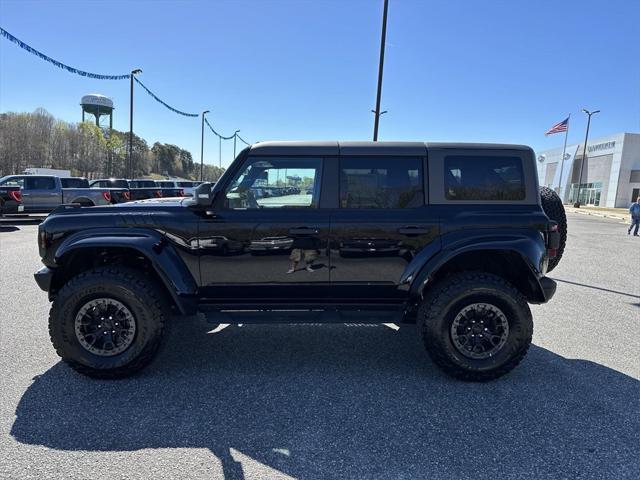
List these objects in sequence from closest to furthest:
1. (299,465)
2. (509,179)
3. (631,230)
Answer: (299,465) → (509,179) → (631,230)

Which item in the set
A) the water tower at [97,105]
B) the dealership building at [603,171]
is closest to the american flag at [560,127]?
the dealership building at [603,171]

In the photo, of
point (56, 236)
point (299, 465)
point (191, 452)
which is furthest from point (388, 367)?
point (56, 236)

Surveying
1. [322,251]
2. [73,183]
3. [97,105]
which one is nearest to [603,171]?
[73,183]

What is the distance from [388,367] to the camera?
11.9ft

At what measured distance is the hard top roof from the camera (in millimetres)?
3467

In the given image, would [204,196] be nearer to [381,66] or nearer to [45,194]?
[381,66]

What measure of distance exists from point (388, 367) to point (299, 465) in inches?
59.1

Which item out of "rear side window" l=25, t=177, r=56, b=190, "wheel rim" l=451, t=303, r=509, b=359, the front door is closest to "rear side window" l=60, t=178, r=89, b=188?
"rear side window" l=25, t=177, r=56, b=190

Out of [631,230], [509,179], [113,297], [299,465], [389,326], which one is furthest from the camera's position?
[631,230]

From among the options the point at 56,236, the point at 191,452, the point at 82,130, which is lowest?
the point at 191,452

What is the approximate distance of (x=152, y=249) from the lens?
3307 mm

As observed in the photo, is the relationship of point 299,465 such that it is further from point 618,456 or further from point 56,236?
point 56,236

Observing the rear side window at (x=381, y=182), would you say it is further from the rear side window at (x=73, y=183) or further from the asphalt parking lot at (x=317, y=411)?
the rear side window at (x=73, y=183)

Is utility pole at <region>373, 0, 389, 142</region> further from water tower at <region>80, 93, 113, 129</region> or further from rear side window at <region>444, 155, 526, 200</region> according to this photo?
water tower at <region>80, 93, 113, 129</region>
